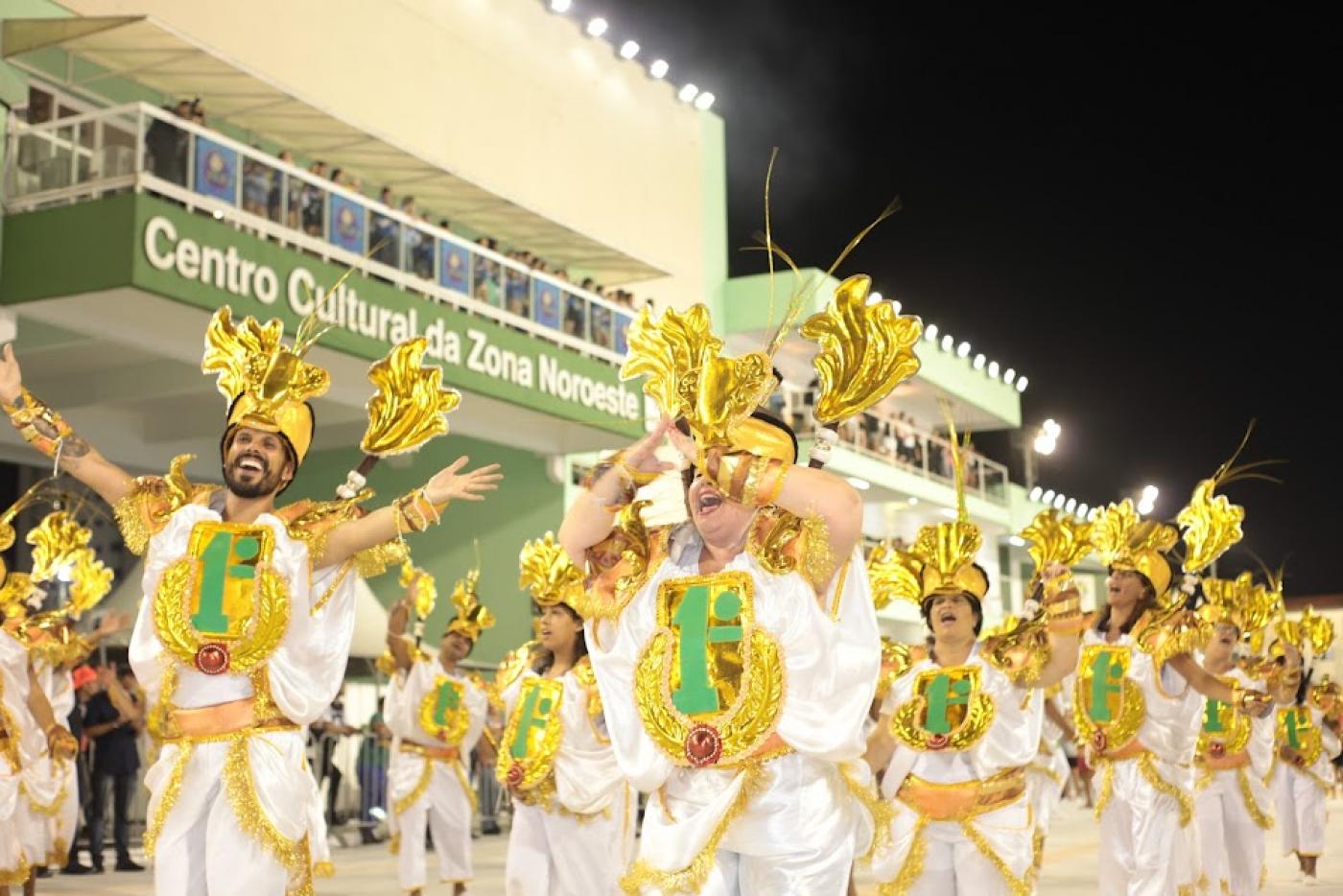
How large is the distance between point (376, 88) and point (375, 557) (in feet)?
54.9

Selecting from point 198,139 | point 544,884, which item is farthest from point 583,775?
point 198,139

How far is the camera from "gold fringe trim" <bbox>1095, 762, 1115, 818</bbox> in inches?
351

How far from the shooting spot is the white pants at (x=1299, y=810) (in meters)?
13.9

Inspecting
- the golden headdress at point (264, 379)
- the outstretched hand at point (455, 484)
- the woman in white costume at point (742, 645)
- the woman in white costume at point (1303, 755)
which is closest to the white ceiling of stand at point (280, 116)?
the golden headdress at point (264, 379)

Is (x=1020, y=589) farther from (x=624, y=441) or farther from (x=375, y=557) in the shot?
(x=375, y=557)

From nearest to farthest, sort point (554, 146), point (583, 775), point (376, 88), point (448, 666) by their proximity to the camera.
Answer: point (583, 775) → point (448, 666) → point (376, 88) → point (554, 146)

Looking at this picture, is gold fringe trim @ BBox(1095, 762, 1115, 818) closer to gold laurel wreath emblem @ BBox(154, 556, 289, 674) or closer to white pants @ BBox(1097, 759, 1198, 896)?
white pants @ BBox(1097, 759, 1198, 896)

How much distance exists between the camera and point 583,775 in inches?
343

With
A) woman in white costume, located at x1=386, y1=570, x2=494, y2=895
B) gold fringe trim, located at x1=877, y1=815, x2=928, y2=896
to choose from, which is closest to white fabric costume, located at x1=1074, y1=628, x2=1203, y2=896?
gold fringe trim, located at x1=877, y1=815, x2=928, y2=896

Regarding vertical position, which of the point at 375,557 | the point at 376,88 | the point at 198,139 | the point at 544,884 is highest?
the point at 376,88

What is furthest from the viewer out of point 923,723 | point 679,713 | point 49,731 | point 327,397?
point 327,397

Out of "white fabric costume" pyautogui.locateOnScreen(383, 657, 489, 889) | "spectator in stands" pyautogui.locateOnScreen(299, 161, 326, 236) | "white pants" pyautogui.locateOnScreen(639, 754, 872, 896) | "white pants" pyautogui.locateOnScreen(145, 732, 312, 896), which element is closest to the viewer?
"white pants" pyautogui.locateOnScreen(639, 754, 872, 896)

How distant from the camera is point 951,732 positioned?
6.94 metres

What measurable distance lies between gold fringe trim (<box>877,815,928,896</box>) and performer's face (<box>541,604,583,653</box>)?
9.27ft
